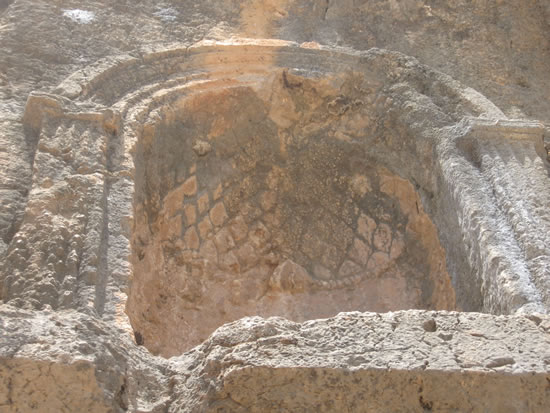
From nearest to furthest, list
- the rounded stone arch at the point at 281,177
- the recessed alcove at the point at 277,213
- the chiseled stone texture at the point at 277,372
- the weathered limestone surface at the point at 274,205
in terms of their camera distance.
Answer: the chiseled stone texture at the point at 277,372 → the weathered limestone surface at the point at 274,205 → the rounded stone arch at the point at 281,177 → the recessed alcove at the point at 277,213

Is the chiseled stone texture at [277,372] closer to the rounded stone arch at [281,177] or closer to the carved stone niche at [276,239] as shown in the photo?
the carved stone niche at [276,239]

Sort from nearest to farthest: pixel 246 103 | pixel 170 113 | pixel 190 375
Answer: pixel 190 375, pixel 170 113, pixel 246 103

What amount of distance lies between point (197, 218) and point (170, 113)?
625 millimetres

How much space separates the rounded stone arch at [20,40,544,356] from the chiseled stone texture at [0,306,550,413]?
115 centimetres

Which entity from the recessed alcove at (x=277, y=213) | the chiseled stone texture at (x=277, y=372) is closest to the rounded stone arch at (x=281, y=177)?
the recessed alcove at (x=277, y=213)

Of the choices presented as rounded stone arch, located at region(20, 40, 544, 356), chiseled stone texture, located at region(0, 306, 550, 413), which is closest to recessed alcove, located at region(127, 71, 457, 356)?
rounded stone arch, located at region(20, 40, 544, 356)

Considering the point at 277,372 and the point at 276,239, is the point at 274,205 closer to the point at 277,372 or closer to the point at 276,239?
the point at 276,239

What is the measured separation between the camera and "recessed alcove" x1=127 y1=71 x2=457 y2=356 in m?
4.06

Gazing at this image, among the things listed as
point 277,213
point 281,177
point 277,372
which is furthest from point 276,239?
point 277,372

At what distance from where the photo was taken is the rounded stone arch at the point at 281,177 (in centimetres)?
395

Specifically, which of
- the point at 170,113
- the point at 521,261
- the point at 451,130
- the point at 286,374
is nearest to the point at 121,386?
the point at 286,374

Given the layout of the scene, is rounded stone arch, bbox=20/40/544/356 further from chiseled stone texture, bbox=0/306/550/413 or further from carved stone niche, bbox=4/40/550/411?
chiseled stone texture, bbox=0/306/550/413

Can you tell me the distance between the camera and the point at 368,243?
4.41 m

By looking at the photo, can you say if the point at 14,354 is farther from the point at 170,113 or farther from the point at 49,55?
the point at 49,55
